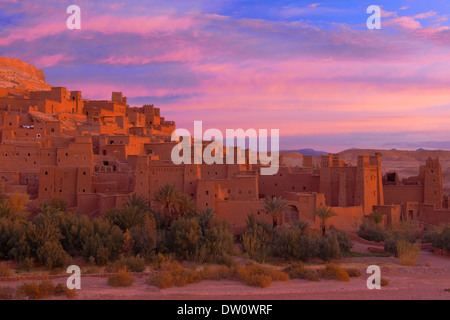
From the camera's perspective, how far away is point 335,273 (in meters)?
18.7

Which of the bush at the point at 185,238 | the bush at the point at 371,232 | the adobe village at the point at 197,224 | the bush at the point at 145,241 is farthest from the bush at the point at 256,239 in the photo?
the bush at the point at 371,232

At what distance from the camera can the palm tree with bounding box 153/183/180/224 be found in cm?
2450

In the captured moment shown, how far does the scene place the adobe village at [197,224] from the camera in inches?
693

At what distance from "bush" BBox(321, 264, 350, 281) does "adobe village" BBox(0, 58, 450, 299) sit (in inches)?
1.8

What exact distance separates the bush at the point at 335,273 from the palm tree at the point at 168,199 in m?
8.73

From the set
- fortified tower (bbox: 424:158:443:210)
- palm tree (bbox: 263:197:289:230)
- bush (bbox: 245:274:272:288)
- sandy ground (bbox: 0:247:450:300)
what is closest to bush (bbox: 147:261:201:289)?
sandy ground (bbox: 0:247:450:300)

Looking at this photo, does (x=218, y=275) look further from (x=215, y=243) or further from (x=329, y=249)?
(x=329, y=249)

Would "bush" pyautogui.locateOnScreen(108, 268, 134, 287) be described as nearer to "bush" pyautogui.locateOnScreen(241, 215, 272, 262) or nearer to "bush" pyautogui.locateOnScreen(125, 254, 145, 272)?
"bush" pyautogui.locateOnScreen(125, 254, 145, 272)

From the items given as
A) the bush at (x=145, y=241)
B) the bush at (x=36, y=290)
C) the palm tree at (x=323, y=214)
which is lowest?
the bush at (x=36, y=290)

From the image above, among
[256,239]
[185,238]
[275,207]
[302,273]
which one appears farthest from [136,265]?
[275,207]

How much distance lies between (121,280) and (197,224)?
6256mm

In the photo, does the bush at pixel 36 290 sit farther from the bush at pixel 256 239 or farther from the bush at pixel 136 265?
the bush at pixel 256 239

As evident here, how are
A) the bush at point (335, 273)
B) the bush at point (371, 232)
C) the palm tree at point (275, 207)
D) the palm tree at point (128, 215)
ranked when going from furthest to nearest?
the bush at point (371, 232) → the palm tree at point (275, 207) → the palm tree at point (128, 215) → the bush at point (335, 273)
